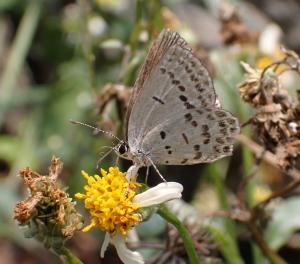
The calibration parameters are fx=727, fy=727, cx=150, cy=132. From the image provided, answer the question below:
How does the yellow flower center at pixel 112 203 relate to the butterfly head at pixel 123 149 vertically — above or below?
below

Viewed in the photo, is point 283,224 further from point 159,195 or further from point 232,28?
point 159,195

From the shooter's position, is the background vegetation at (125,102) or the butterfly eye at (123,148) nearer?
the butterfly eye at (123,148)

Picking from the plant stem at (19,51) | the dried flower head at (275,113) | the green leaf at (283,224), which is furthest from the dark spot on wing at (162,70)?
the plant stem at (19,51)

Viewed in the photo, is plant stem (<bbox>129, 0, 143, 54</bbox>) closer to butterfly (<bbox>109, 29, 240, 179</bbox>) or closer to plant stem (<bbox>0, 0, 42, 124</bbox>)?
butterfly (<bbox>109, 29, 240, 179</bbox>)

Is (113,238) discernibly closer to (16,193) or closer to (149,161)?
(149,161)

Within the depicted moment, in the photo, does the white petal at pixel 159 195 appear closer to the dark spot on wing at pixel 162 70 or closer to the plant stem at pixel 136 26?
the dark spot on wing at pixel 162 70

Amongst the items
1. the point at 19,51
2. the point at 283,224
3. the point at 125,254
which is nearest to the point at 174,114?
the point at 125,254
